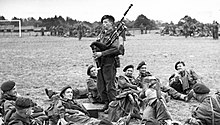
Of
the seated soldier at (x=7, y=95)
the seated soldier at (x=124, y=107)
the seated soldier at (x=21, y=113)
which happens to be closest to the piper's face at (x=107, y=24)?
the seated soldier at (x=124, y=107)

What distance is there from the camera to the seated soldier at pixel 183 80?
7531mm

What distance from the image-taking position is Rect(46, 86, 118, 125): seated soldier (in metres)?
5.12

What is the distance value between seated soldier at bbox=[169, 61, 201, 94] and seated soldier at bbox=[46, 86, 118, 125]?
284 cm

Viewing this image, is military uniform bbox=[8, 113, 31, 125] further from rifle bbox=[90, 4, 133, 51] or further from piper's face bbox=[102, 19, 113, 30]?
piper's face bbox=[102, 19, 113, 30]

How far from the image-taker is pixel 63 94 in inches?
220

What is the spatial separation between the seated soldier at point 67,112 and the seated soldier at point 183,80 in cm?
284

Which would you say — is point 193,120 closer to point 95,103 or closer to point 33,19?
point 95,103

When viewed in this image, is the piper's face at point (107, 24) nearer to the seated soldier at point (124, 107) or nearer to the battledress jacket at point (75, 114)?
the seated soldier at point (124, 107)

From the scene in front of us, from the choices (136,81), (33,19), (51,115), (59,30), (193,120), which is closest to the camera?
(193,120)

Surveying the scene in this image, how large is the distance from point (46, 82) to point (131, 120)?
480 centimetres

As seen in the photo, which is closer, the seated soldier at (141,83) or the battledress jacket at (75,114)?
the battledress jacket at (75,114)

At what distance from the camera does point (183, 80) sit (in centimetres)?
753

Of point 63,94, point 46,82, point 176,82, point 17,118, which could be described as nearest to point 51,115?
point 63,94

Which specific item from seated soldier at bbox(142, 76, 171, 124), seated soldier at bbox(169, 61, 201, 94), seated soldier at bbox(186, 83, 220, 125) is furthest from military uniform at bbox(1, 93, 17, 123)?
seated soldier at bbox(169, 61, 201, 94)
